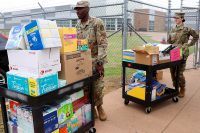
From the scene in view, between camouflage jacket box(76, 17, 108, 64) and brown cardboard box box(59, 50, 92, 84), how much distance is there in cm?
47

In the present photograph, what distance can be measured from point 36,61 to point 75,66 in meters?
0.63

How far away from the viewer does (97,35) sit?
340 cm

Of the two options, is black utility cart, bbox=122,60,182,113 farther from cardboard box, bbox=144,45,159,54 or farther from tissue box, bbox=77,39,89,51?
tissue box, bbox=77,39,89,51

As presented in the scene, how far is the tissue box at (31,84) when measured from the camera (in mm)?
2166

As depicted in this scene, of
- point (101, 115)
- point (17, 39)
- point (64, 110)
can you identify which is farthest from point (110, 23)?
point (17, 39)

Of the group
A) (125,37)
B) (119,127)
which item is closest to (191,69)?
(125,37)

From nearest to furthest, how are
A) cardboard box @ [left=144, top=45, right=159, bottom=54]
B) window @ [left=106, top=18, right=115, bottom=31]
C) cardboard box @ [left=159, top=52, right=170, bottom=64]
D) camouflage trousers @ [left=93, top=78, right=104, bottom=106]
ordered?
camouflage trousers @ [left=93, top=78, right=104, bottom=106] → cardboard box @ [left=144, top=45, right=159, bottom=54] → cardboard box @ [left=159, top=52, right=170, bottom=64] → window @ [left=106, top=18, right=115, bottom=31]

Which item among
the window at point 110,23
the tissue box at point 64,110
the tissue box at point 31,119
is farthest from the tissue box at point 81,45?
the window at point 110,23

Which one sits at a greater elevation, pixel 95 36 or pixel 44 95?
pixel 95 36

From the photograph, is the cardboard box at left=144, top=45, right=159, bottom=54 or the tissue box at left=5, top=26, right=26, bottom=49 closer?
the tissue box at left=5, top=26, right=26, bottom=49

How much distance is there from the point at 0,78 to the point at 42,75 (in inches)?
58.1

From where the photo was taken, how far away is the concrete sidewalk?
133 inches

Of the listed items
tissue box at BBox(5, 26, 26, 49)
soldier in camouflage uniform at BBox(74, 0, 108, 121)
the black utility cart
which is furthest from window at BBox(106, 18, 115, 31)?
tissue box at BBox(5, 26, 26, 49)

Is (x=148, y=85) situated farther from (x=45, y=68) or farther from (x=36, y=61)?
(x=36, y=61)
